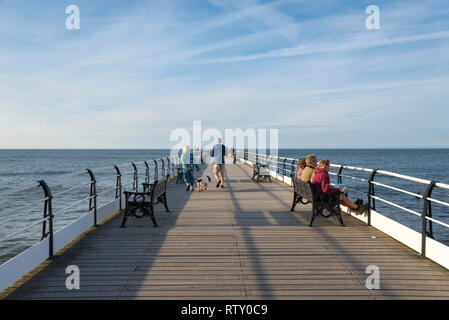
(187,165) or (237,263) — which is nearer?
(237,263)

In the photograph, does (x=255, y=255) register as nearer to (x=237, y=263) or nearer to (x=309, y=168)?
(x=237, y=263)

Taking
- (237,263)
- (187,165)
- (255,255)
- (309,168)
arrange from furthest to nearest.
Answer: (187,165), (309,168), (255,255), (237,263)

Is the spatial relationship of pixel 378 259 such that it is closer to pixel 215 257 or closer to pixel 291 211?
pixel 215 257

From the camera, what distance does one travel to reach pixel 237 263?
4.40 metres

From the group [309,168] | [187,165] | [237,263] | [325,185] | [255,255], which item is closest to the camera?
[237,263]

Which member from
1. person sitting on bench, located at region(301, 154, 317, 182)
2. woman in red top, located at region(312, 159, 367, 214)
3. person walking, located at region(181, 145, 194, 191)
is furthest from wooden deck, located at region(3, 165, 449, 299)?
person walking, located at region(181, 145, 194, 191)

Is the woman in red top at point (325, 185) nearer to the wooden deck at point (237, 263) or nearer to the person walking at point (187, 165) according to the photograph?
the wooden deck at point (237, 263)

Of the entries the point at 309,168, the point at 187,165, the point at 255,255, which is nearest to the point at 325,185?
the point at 309,168

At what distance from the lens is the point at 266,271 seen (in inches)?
162

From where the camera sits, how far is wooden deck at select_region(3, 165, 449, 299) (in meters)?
3.57

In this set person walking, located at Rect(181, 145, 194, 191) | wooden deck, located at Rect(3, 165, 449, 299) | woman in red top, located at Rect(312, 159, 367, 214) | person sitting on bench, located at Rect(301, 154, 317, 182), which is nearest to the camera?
wooden deck, located at Rect(3, 165, 449, 299)

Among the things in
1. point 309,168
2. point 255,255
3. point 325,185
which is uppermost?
point 309,168

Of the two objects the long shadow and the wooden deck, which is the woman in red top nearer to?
the wooden deck
